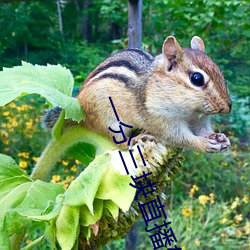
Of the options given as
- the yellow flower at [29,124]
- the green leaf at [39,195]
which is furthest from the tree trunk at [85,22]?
the green leaf at [39,195]

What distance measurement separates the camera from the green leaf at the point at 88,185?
0.48 meters

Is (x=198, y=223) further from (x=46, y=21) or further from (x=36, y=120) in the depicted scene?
(x=46, y=21)

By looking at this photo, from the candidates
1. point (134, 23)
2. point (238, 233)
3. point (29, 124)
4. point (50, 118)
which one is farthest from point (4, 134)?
point (50, 118)

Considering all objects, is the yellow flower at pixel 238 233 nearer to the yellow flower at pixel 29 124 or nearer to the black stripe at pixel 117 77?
the yellow flower at pixel 29 124

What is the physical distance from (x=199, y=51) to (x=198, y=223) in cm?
173

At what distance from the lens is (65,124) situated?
67 cm

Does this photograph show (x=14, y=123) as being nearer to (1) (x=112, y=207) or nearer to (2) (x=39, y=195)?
(2) (x=39, y=195)

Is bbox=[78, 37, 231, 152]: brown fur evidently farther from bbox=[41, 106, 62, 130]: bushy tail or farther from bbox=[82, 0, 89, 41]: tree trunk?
bbox=[82, 0, 89, 41]: tree trunk

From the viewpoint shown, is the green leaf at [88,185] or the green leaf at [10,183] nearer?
the green leaf at [88,185]

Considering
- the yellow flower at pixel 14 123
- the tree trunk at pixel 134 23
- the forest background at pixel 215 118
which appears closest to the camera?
the tree trunk at pixel 134 23

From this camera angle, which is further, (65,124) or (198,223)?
(198,223)

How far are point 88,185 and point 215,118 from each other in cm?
175

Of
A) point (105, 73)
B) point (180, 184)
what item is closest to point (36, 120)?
point (180, 184)

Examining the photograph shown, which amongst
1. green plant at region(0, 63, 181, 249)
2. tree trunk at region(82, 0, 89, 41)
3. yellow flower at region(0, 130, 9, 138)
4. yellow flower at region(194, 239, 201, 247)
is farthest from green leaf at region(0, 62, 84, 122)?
tree trunk at region(82, 0, 89, 41)
